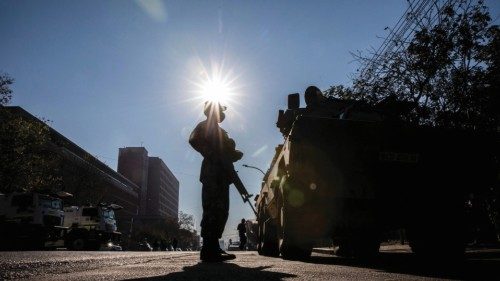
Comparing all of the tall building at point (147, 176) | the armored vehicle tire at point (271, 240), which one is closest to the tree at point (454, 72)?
the armored vehicle tire at point (271, 240)

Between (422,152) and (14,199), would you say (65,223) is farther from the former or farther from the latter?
(422,152)

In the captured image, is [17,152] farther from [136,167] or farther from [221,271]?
[136,167]

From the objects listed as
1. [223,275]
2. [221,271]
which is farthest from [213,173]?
[223,275]

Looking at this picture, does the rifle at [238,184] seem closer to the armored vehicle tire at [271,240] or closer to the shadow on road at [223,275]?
the shadow on road at [223,275]

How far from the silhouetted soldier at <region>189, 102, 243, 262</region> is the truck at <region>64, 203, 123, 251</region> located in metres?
19.9

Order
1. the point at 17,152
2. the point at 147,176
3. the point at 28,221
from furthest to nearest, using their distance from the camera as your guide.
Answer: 1. the point at 147,176
2. the point at 17,152
3. the point at 28,221

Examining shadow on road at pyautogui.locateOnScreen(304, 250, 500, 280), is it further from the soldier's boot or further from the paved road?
the soldier's boot

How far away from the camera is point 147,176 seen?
141 metres

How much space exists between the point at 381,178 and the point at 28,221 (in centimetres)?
1925

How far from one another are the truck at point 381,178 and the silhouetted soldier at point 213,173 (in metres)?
0.79

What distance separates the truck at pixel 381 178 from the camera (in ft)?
15.3

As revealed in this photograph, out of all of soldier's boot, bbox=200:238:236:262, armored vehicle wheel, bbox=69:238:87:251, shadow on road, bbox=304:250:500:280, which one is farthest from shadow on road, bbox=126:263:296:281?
armored vehicle wheel, bbox=69:238:87:251

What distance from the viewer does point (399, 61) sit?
1798 cm

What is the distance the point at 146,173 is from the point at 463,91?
130m
